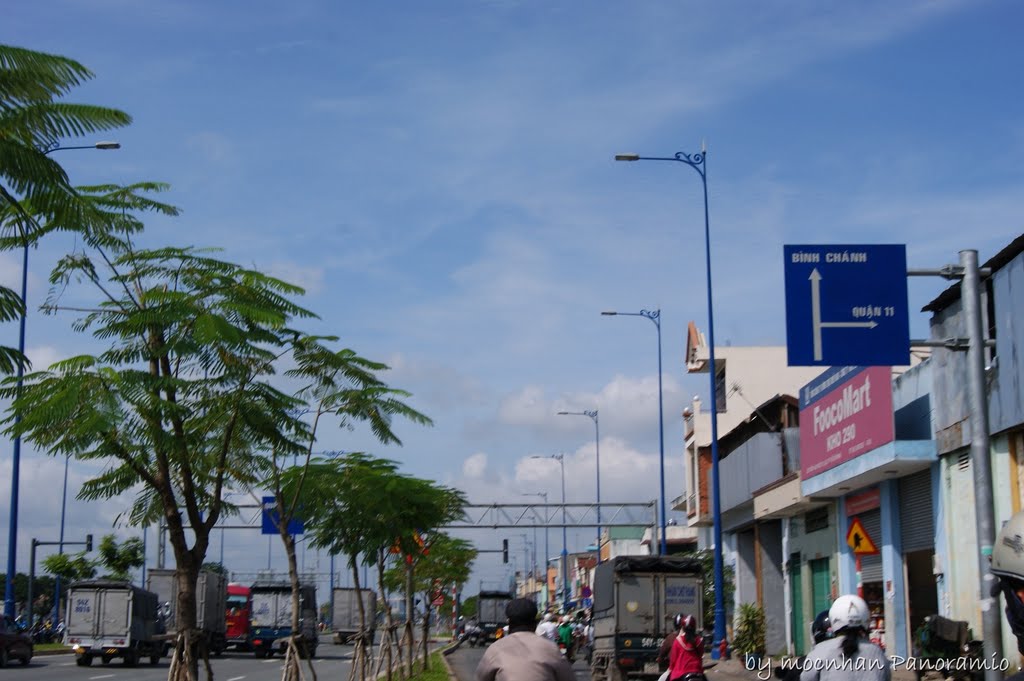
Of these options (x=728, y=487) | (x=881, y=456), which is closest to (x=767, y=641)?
(x=728, y=487)

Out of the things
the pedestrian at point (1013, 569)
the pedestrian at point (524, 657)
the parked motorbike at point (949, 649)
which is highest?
the pedestrian at point (1013, 569)

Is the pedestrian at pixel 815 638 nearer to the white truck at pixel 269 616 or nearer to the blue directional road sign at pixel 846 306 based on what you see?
the blue directional road sign at pixel 846 306

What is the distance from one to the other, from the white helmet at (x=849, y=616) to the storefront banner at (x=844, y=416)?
18575 millimetres

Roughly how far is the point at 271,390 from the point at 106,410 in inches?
84.5

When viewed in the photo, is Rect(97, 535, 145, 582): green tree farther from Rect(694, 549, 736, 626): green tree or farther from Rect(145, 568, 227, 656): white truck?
Rect(694, 549, 736, 626): green tree

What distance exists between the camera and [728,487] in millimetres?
46375

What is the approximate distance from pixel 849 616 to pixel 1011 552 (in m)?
1.87

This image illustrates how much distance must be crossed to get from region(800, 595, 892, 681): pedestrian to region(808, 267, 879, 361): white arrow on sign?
827cm

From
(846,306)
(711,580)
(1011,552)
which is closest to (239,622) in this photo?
(711,580)

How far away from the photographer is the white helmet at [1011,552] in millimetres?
5227

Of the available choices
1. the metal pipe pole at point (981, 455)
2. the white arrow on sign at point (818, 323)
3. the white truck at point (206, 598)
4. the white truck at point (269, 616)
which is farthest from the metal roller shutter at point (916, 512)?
the white truck at point (269, 616)

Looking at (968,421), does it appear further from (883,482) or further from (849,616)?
(849,616)

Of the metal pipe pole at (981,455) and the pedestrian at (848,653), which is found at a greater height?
the metal pipe pole at (981,455)

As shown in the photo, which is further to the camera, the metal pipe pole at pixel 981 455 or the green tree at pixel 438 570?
the green tree at pixel 438 570
